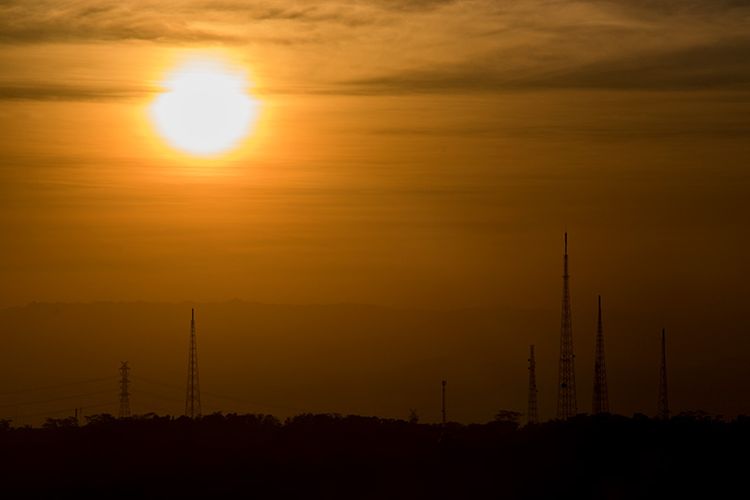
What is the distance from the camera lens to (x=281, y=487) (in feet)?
281

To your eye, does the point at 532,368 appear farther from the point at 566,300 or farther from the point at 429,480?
the point at 429,480

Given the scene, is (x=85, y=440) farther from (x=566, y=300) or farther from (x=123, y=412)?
(x=566, y=300)

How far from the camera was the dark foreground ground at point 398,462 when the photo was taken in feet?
256

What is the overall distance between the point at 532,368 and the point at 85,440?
34564 mm

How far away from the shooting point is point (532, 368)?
361 ft

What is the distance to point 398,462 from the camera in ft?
287

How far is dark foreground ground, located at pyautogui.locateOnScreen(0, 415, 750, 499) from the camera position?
78125 mm

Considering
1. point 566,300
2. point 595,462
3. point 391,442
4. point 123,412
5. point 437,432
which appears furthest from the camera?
point 123,412

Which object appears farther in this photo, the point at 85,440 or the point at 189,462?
the point at 85,440

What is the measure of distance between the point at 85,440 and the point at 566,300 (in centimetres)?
3773

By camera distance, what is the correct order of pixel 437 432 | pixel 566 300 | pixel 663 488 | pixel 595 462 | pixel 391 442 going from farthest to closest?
pixel 437 432, pixel 391 442, pixel 566 300, pixel 595 462, pixel 663 488

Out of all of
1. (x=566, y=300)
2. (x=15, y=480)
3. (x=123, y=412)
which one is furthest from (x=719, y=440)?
(x=123, y=412)

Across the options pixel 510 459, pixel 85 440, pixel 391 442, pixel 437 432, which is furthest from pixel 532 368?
pixel 85 440

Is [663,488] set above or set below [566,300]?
below
